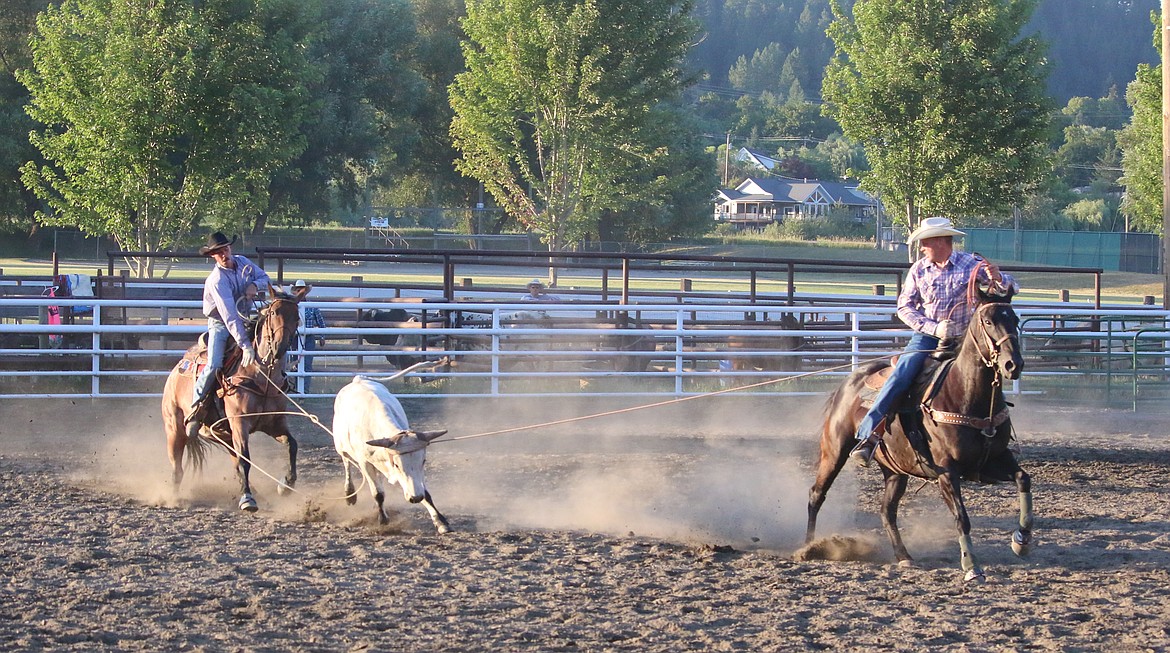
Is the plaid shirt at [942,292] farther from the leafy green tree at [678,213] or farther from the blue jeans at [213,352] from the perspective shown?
the leafy green tree at [678,213]

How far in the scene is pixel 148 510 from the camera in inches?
328

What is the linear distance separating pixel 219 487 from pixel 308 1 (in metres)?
21.3

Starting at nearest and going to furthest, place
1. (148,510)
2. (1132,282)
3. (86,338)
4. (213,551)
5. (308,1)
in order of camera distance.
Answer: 1. (213,551)
2. (148,510)
3. (86,338)
4. (308,1)
5. (1132,282)

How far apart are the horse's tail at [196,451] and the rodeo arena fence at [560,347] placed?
3452mm

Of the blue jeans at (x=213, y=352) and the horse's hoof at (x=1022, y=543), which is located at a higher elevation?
the blue jeans at (x=213, y=352)

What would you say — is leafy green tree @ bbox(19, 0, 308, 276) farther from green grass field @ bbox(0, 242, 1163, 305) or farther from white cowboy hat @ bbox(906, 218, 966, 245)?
white cowboy hat @ bbox(906, 218, 966, 245)

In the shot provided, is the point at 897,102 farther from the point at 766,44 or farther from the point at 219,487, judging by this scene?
the point at 766,44

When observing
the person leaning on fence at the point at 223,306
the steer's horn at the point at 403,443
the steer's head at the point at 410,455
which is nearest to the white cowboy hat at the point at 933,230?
the steer's head at the point at 410,455

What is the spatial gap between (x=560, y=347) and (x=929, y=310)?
9.41m

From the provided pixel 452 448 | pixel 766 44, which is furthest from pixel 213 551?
pixel 766 44

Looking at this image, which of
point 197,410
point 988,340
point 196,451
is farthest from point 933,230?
point 196,451

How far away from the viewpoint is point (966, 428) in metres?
6.71

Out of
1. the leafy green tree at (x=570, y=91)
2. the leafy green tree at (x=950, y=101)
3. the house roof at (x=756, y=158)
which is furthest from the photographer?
the house roof at (x=756, y=158)

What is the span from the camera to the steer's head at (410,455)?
729cm
